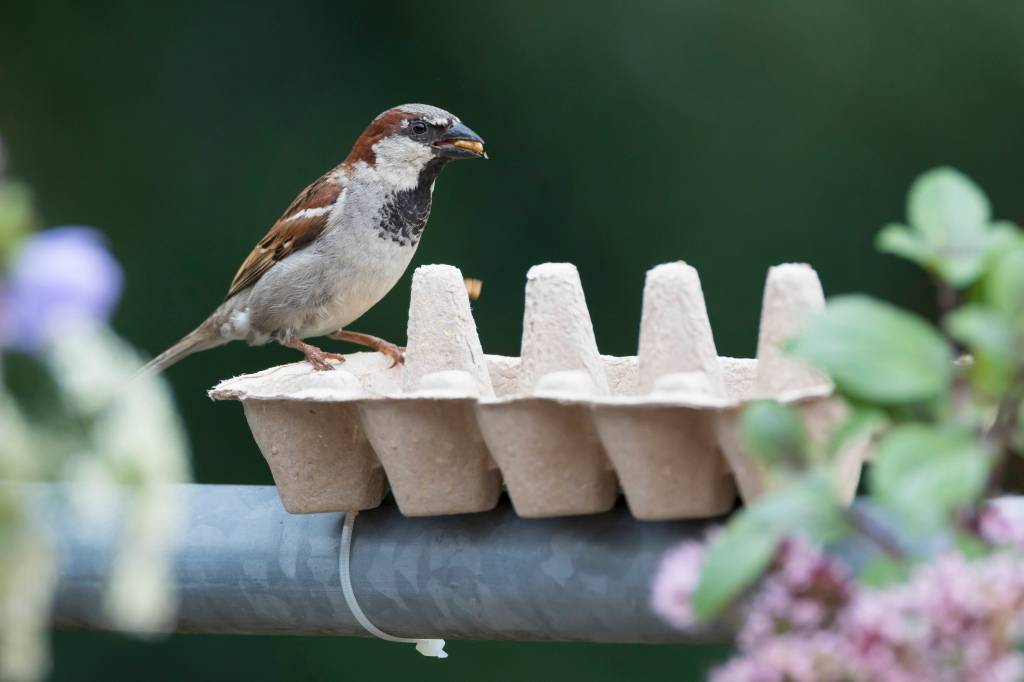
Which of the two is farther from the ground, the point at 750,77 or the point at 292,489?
the point at 750,77

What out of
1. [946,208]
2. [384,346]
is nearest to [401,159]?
[384,346]

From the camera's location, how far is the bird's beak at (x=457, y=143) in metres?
2.04

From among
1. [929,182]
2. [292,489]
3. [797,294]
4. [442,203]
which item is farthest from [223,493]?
[442,203]

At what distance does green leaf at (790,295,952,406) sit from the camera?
589mm

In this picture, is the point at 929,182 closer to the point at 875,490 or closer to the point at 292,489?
the point at 875,490

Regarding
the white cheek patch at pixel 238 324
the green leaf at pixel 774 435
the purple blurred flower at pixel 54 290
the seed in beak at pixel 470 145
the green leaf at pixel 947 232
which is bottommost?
the white cheek patch at pixel 238 324

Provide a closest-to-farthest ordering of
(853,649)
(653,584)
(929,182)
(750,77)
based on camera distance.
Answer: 1. (853,649)
2. (929,182)
3. (653,584)
4. (750,77)

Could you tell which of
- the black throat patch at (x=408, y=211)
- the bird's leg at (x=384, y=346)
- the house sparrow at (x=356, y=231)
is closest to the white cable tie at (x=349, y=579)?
the bird's leg at (x=384, y=346)

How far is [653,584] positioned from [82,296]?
60 cm

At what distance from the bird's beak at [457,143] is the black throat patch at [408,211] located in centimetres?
3


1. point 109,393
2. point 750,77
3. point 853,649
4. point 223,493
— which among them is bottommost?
point 223,493

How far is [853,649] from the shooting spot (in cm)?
55

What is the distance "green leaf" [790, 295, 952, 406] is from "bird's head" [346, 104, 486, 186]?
56.3 inches

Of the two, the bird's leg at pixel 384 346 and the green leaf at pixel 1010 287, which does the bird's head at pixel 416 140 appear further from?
the green leaf at pixel 1010 287
